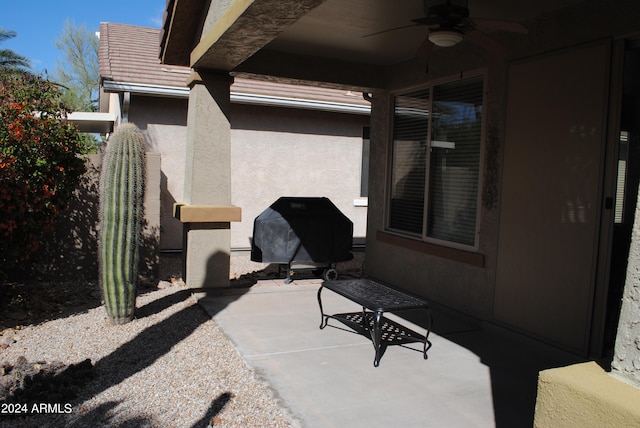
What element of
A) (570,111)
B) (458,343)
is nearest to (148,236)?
(458,343)

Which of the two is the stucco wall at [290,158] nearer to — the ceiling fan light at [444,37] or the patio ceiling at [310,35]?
the patio ceiling at [310,35]

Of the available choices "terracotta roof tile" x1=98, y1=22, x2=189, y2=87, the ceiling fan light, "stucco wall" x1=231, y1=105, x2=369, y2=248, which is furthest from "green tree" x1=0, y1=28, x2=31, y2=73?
the ceiling fan light

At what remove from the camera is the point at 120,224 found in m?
5.98

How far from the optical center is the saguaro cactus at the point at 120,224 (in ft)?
19.5

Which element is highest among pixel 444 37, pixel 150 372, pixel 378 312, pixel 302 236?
pixel 444 37

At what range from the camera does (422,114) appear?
7816 millimetres

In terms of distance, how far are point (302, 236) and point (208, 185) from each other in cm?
181

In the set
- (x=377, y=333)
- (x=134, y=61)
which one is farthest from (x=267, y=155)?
(x=377, y=333)

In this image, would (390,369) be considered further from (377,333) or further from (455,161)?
(455,161)

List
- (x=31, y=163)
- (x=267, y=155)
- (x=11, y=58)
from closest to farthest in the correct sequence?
(x=31, y=163) < (x=267, y=155) < (x=11, y=58)

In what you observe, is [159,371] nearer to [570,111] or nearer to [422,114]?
[570,111]

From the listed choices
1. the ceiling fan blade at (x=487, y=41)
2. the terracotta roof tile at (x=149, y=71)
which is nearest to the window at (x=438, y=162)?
the ceiling fan blade at (x=487, y=41)

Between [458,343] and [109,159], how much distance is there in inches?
166

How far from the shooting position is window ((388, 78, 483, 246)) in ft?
22.3
